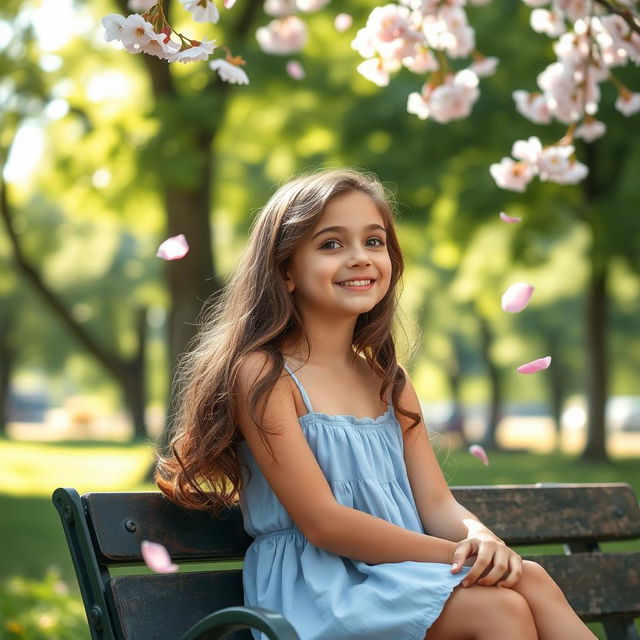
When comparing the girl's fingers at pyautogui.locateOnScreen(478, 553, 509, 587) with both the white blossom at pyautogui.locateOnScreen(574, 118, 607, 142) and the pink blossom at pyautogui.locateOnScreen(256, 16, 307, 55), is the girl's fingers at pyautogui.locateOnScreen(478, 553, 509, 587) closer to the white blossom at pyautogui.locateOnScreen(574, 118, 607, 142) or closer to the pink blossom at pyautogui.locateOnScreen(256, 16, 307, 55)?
the white blossom at pyautogui.locateOnScreen(574, 118, 607, 142)

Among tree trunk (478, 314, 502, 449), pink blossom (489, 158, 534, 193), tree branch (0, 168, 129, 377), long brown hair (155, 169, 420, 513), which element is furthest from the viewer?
tree trunk (478, 314, 502, 449)

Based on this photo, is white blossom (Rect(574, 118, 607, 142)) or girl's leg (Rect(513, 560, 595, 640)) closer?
girl's leg (Rect(513, 560, 595, 640))

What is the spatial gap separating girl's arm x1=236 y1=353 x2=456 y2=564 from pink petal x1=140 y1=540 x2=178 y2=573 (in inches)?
12.7

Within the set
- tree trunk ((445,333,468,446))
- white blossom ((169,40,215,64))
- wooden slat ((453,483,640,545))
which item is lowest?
tree trunk ((445,333,468,446))

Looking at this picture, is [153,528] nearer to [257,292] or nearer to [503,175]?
[257,292]

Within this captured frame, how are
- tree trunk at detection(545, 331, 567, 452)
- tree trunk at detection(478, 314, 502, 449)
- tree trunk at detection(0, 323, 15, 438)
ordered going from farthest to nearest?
tree trunk at detection(0, 323, 15, 438), tree trunk at detection(545, 331, 567, 452), tree trunk at detection(478, 314, 502, 449)

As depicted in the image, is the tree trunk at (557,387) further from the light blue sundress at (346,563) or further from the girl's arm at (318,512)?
the girl's arm at (318,512)

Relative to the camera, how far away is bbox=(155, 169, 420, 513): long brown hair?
3047 mm

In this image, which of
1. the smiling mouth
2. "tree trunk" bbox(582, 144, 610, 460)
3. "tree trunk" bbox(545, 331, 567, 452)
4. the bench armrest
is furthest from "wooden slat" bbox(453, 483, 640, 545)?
"tree trunk" bbox(545, 331, 567, 452)

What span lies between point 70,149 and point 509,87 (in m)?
5.75

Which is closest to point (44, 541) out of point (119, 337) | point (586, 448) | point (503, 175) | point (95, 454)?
point (503, 175)

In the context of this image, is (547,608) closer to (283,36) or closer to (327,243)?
(327,243)

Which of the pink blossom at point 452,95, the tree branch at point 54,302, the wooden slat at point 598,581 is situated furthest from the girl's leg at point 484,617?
the tree branch at point 54,302

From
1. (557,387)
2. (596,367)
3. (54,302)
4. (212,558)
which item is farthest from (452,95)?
(557,387)
